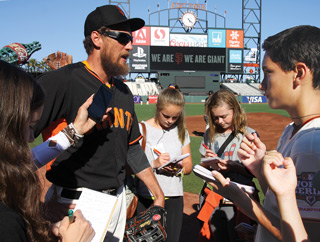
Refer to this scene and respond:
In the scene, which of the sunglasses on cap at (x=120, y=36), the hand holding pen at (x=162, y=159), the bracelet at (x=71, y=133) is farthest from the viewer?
the hand holding pen at (x=162, y=159)

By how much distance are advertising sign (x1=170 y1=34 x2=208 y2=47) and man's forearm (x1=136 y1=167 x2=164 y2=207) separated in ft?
152

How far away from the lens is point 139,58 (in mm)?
46000

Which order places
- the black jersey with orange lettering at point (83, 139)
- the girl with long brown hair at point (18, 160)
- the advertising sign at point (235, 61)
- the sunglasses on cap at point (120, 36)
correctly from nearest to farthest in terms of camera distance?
the girl with long brown hair at point (18, 160) < the black jersey with orange lettering at point (83, 139) < the sunglasses on cap at point (120, 36) < the advertising sign at point (235, 61)

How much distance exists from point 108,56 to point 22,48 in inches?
510

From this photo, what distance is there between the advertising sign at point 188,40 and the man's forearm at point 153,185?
4633cm

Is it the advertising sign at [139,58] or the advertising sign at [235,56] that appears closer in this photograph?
the advertising sign at [139,58]

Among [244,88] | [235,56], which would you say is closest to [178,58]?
[235,56]

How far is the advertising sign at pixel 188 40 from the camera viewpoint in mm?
47188

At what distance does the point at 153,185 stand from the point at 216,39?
161 feet

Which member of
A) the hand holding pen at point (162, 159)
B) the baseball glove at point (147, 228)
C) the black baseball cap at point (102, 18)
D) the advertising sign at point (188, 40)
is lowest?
the baseball glove at point (147, 228)

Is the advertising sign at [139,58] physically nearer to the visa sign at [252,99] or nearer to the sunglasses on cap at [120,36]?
the visa sign at [252,99]

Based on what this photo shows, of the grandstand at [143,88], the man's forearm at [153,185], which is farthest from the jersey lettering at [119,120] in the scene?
the grandstand at [143,88]

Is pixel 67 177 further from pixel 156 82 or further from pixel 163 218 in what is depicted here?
pixel 156 82

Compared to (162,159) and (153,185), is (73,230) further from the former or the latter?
(162,159)
